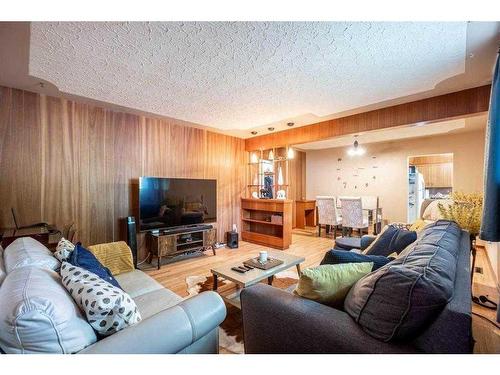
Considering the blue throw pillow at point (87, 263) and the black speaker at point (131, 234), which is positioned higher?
the blue throw pillow at point (87, 263)

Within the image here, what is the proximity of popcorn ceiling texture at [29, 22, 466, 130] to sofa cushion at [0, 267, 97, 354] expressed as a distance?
1.59 meters

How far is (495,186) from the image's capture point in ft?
4.79

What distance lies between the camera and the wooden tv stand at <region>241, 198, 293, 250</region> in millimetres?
4363

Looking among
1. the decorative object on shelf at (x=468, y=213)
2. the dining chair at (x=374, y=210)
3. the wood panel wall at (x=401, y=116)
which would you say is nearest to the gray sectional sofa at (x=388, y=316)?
the decorative object on shelf at (x=468, y=213)

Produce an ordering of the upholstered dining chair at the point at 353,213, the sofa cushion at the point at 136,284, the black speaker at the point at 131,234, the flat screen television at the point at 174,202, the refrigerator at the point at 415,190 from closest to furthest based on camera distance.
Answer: the sofa cushion at the point at 136,284 < the black speaker at the point at 131,234 < the flat screen television at the point at 174,202 < the upholstered dining chair at the point at 353,213 < the refrigerator at the point at 415,190

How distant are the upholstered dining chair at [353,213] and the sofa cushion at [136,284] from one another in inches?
160

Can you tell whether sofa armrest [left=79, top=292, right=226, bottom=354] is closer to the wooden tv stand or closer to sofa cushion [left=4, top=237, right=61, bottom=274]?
sofa cushion [left=4, top=237, right=61, bottom=274]

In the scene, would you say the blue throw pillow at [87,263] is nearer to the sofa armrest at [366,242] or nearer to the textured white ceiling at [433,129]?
the sofa armrest at [366,242]

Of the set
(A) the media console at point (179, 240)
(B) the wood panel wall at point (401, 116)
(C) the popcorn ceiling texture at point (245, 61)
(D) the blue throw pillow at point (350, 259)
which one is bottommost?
(A) the media console at point (179, 240)

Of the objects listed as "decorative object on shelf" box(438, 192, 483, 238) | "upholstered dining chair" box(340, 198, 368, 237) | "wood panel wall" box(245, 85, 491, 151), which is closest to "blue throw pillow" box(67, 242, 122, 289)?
"decorative object on shelf" box(438, 192, 483, 238)

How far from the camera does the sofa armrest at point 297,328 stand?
0.90 m
